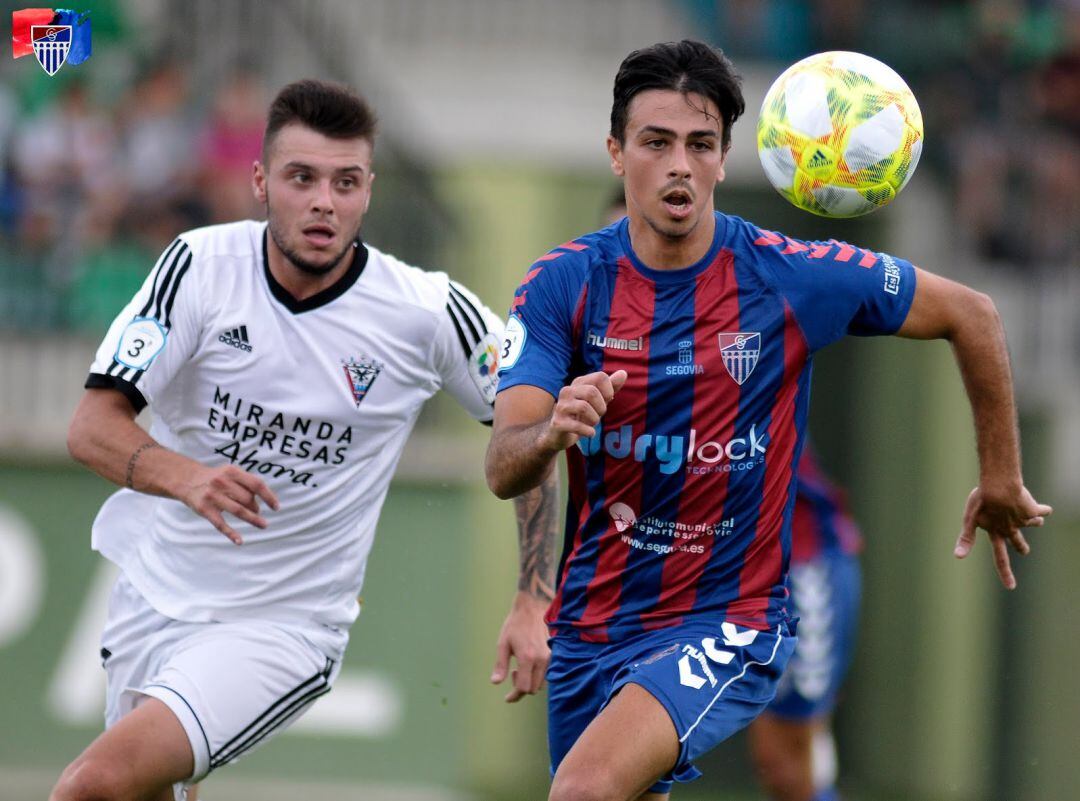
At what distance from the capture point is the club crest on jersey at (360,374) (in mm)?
6074

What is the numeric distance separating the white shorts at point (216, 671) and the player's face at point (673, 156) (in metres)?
1.92

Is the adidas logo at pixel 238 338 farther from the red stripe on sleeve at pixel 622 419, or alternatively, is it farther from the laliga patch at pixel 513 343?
the red stripe on sleeve at pixel 622 419

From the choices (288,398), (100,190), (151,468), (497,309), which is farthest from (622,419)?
→ (497,309)

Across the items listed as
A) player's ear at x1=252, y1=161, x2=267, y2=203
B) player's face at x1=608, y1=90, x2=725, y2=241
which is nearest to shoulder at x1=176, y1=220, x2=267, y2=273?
player's ear at x1=252, y1=161, x2=267, y2=203

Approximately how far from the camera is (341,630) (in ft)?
20.5

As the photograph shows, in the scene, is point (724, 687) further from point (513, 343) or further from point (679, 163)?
point (679, 163)

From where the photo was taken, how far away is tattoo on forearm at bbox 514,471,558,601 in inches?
240

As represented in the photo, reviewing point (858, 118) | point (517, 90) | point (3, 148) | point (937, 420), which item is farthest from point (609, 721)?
point (517, 90)

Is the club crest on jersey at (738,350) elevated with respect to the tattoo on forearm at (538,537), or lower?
elevated

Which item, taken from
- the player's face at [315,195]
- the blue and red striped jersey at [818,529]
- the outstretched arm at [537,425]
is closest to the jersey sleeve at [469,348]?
the player's face at [315,195]

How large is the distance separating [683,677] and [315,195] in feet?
6.45

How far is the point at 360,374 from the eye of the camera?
20.0 ft

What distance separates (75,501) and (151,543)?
5110 millimetres

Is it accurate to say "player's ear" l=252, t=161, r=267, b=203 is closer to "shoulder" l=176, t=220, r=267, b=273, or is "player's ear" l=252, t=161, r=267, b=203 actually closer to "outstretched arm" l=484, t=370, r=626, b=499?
"shoulder" l=176, t=220, r=267, b=273
